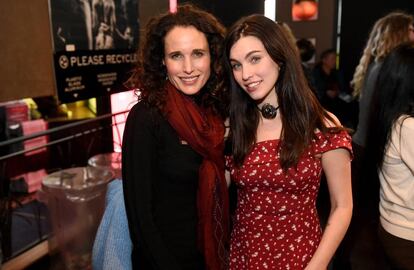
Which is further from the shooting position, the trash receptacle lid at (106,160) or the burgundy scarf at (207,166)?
the trash receptacle lid at (106,160)

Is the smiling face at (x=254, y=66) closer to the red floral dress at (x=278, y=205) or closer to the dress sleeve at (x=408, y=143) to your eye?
the red floral dress at (x=278, y=205)

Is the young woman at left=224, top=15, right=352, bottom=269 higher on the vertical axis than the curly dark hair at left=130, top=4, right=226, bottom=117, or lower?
lower

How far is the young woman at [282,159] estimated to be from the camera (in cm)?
153

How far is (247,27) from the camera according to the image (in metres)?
1.52

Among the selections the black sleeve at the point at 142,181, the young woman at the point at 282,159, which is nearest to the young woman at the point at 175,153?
the black sleeve at the point at 142,181

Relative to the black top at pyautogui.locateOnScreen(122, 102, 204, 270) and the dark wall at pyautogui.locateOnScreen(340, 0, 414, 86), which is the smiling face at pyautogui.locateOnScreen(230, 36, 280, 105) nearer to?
the black top at pyautogui.locateOnScreen(122, 102, 204, 270)

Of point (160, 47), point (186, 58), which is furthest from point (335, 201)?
point (160, 47)

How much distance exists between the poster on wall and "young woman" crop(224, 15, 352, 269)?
3.73 ft

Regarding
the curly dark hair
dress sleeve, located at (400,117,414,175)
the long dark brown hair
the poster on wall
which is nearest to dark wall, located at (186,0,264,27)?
the poster on wall

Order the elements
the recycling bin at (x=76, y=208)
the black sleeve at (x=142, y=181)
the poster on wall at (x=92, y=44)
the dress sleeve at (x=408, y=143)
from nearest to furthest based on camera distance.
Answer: the black sleeve at (x=142, y=181), the dress sleeve at (x=408, y=143), the poster on wall at (x=92, y=44), the recycling bin at (x=76, y=208)

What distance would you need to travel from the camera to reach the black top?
147cm

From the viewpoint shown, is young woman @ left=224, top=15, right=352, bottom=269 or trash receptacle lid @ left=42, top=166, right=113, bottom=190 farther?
trash receptacle lid @ left=42, top=166, right=113, bottom=190

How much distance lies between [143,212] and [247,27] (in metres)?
0.77

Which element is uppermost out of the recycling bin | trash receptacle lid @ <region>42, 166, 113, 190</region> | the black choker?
the black choker
